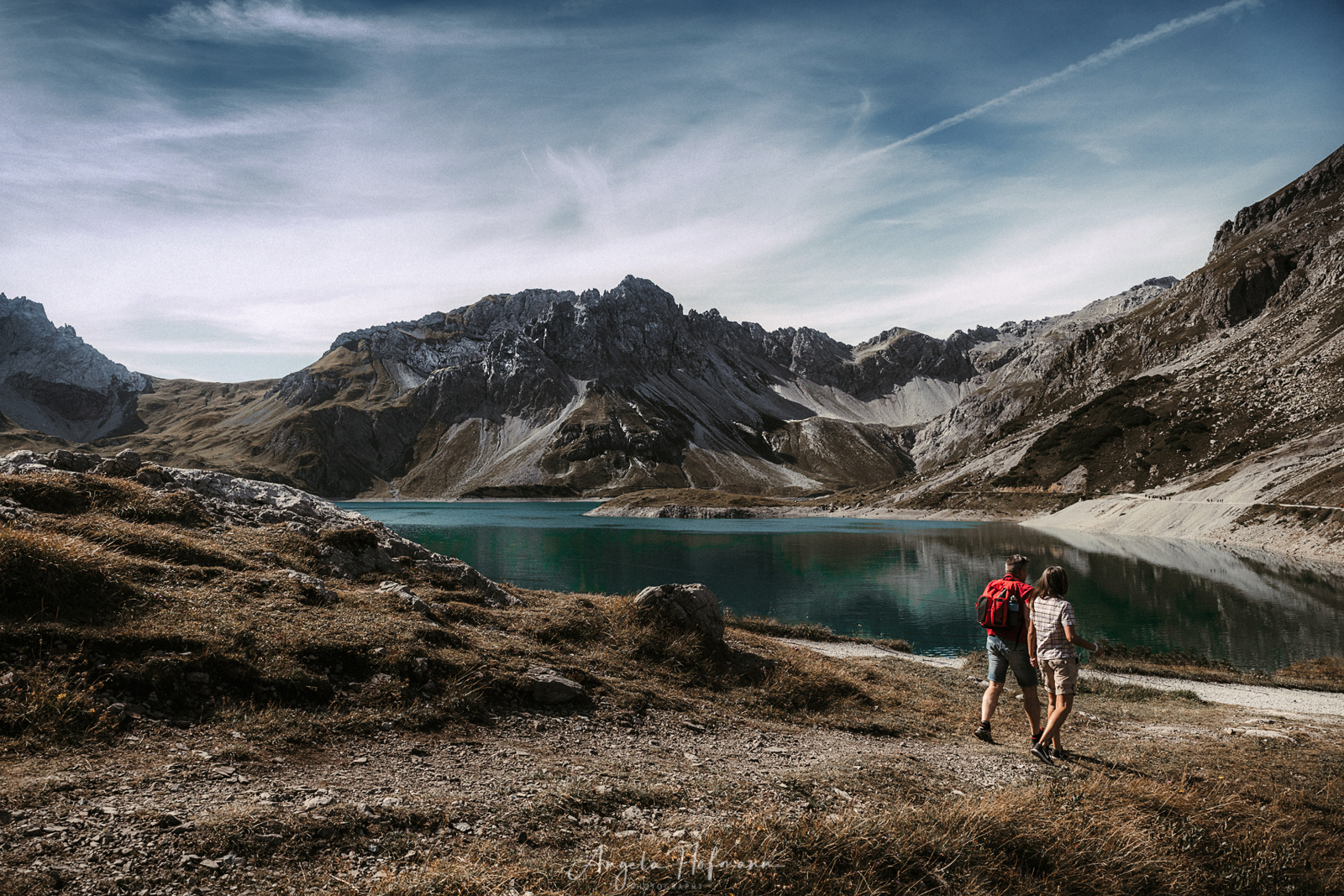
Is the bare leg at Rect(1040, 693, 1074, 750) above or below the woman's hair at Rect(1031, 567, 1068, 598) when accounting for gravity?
below

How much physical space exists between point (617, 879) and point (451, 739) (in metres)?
4.85

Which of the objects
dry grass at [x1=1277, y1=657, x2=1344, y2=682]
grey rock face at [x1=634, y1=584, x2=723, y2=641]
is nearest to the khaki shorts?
grey rock face at [x1=634, y1=584, x2=723, y2=641]

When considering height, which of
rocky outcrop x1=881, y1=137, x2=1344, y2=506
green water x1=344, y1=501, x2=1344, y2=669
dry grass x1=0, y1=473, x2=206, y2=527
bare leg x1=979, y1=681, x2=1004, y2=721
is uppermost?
rocky outcrop x1=881, y1=137, x2=1344, y2=506

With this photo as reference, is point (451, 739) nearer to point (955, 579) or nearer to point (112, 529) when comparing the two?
point (112, 529)

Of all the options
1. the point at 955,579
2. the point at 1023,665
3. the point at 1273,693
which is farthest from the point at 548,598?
the point at 955,579

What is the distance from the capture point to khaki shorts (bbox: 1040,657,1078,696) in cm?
1178

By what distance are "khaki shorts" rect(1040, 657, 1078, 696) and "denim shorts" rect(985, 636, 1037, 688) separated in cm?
30

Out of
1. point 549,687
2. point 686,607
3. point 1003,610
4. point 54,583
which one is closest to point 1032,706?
point 1003,610

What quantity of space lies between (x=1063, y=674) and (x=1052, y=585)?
5.37 ft

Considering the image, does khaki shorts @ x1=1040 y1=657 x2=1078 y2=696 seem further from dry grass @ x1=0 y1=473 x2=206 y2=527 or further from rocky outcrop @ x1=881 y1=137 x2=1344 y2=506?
rocky outcrop @ x1=881 y1=137 x2=1344 y2=506

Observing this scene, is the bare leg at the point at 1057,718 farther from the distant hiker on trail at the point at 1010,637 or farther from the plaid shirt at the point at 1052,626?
the plaid shirt at the point at 1052,626

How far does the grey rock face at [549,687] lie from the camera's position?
11.7 meters

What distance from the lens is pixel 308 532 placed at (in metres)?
18.4

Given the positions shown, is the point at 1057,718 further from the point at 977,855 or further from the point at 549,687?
the point at 549,687
